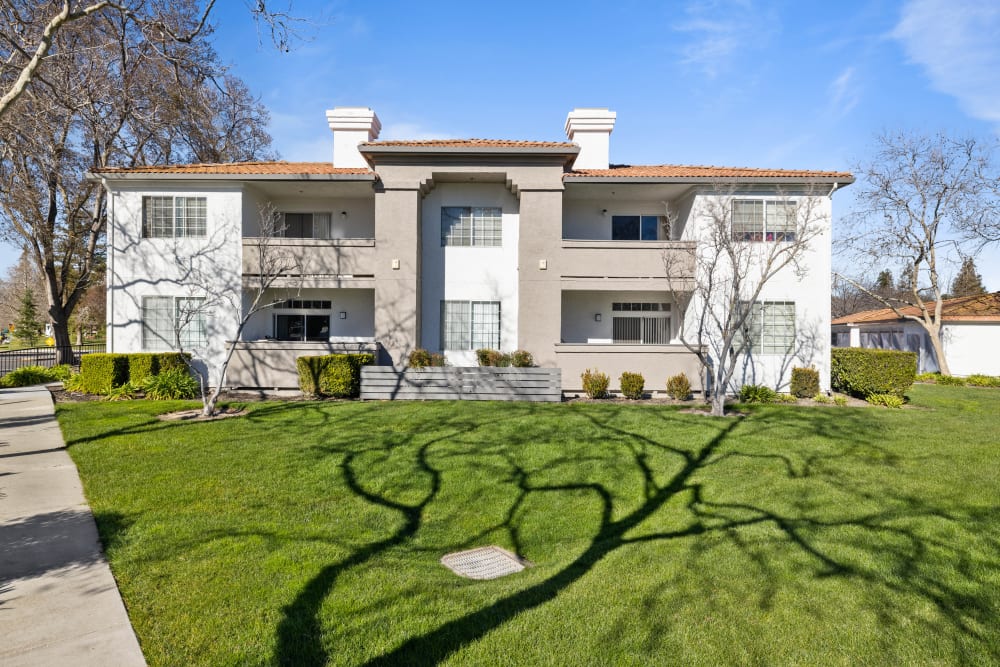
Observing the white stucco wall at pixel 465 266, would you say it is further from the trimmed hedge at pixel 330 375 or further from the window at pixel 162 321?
the window at pixel 162 321

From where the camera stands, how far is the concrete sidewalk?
3.52 metres

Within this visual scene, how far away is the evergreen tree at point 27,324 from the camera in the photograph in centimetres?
4634

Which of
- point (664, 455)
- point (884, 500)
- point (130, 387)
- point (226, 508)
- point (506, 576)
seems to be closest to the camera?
point (506, 576)

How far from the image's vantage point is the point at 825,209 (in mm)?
15227

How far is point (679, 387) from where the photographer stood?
46.5ft

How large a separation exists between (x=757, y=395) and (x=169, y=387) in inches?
639

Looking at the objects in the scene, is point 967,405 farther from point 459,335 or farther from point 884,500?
point 459,335

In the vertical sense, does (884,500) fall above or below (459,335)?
below

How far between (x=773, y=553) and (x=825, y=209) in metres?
13.5

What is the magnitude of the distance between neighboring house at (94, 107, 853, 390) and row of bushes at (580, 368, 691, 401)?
0.42m

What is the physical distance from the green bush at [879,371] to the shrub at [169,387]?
62.7 feet

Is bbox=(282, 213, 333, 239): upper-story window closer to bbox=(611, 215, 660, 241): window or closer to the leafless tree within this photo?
the leafless tree

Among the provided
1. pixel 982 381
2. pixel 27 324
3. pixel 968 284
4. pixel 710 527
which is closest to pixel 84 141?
pixel 710 527

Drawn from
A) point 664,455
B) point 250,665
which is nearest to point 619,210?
point 664,455
